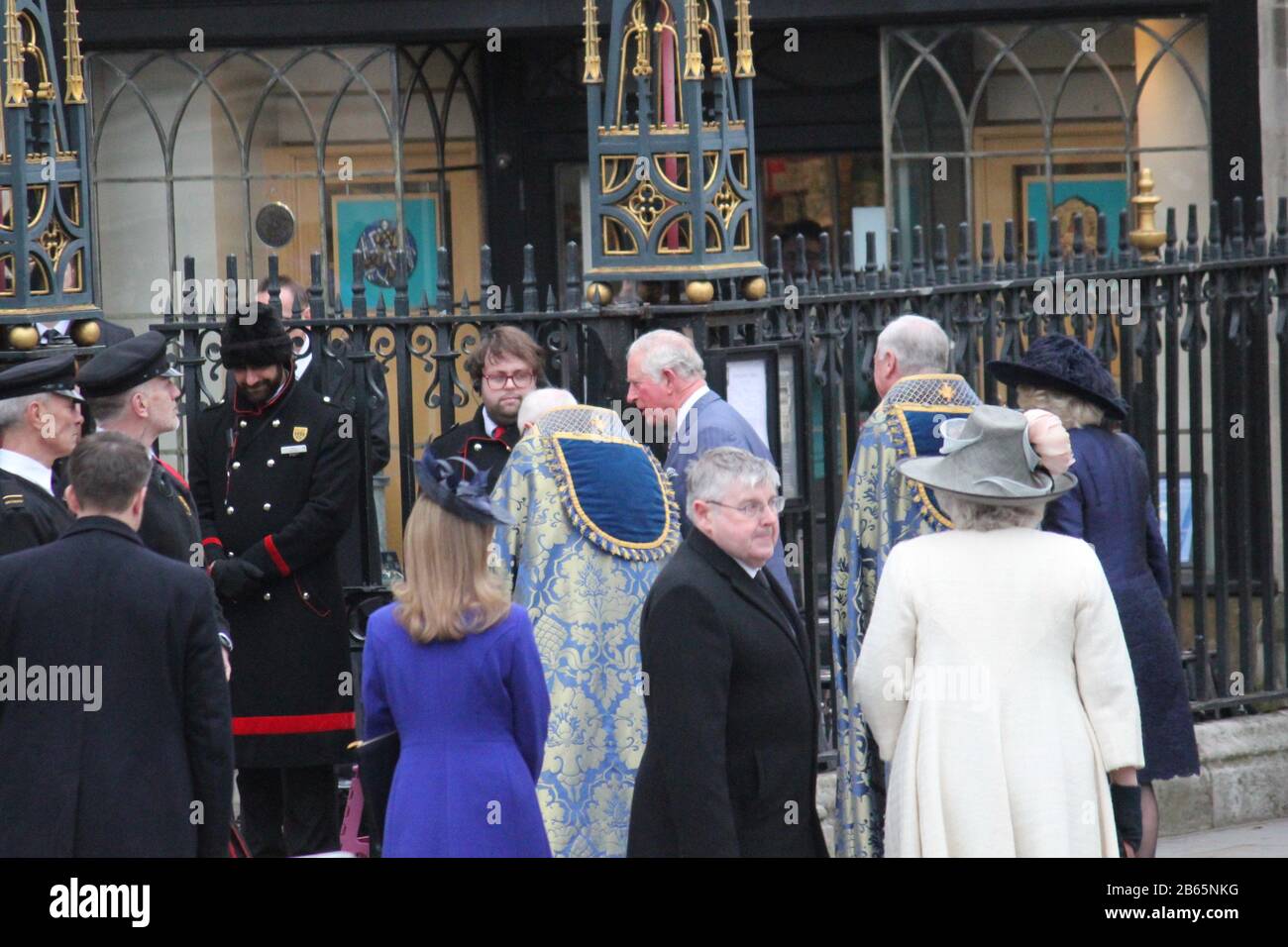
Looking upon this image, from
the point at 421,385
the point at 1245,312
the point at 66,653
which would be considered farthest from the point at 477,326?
the point at 421,385

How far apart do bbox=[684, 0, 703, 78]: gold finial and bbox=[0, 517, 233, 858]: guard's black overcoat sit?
2.85 metres

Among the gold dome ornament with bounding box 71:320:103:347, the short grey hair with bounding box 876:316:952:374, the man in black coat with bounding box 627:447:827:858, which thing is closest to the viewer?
the man in black coat with bounding box 627:447:827:858

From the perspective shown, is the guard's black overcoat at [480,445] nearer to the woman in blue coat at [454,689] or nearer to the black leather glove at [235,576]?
the black leather glove at [235,576]

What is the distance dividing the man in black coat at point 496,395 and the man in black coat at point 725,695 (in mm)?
2041

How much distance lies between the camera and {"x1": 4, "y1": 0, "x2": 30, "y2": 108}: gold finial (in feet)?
22.3

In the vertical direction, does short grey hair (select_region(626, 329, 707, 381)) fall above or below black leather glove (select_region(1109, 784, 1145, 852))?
above

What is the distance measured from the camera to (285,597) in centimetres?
729

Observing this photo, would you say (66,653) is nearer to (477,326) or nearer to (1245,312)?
(477,326)

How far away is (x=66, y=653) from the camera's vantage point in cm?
487

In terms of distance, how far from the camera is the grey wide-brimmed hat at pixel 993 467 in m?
5.15

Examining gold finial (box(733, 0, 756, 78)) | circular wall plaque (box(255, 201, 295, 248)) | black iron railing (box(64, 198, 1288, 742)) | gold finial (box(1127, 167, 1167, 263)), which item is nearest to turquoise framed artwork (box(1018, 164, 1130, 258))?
black iron railing (box(64, 198, 1288, 742))

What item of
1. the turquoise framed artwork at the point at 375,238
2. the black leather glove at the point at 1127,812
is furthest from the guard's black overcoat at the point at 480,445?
the turquoise framed artwork at the point at 375,238

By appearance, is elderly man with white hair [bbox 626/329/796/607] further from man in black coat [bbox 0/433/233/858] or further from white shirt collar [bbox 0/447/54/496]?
man in black coat [bbox 0/433/233/858]

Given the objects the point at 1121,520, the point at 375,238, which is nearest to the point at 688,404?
the point at 1121,520
